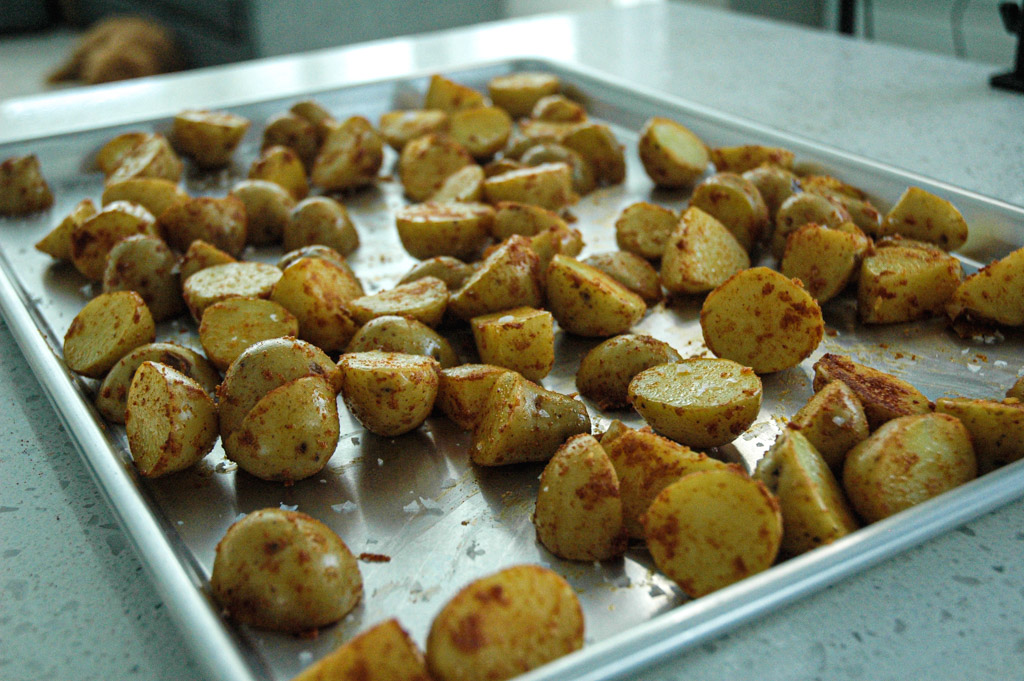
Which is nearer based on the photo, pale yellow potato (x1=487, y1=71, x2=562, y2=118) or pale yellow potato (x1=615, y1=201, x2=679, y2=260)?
pale yellow potato (x1=615, y1=201, x2=679, y2=260)

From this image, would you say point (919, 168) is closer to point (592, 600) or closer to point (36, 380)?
point (592, 600)

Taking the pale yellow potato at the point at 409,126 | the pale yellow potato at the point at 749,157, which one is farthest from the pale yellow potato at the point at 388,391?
the pale yellow potato at the point at 409,126

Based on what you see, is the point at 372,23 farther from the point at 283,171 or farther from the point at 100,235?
the point at 100,235

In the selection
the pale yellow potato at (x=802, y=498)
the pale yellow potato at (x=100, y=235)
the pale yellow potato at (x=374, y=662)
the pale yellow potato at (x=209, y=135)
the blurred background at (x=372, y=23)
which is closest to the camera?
the pale yellow potato at (x=374, y=662)

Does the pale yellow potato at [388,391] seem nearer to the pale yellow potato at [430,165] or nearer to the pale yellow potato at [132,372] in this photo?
the pale yellow potato at [132,372]

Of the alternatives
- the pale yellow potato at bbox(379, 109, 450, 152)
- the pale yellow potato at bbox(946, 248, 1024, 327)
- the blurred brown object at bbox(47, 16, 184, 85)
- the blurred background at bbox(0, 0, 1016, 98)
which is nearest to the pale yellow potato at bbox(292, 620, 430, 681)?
the pale yellow potato at bbox(946, 248, 1024, 327)

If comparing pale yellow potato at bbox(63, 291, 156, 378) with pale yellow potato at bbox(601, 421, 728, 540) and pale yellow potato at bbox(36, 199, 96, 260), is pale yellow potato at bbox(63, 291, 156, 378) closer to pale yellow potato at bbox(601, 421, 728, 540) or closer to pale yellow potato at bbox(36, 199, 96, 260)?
pale yellow potato at bbox(36, 199, 96, 260)

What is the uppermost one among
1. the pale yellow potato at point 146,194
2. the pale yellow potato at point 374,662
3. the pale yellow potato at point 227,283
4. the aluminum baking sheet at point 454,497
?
the pale yellow potato at point 146,194
